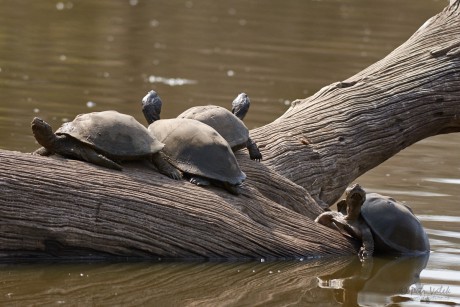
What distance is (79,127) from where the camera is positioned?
19.3ft

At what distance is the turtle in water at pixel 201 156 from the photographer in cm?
610

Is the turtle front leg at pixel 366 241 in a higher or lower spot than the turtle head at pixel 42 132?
lower

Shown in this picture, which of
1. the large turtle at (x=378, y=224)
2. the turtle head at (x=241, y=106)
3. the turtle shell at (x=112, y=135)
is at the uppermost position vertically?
the turtle shell at (x=112, y=135)

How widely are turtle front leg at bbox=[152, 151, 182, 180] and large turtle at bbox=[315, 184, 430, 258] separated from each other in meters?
0.97

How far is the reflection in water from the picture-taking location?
204 inches

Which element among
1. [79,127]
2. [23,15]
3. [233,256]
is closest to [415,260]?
[233,256]

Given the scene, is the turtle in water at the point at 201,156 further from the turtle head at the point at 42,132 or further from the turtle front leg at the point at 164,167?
the turtle head at the point at 42,132

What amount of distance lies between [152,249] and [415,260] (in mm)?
1624

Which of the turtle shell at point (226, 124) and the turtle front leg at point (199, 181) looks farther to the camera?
the turtle shell at point (226, 124)

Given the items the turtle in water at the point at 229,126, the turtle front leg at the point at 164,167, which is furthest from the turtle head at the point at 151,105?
the turtle front leg at the point at 164,167

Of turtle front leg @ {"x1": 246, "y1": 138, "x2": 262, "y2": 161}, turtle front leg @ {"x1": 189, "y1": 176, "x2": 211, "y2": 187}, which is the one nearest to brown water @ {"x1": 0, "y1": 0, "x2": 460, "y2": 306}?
turtle front leg @ {"x1": 189, "y1": 176, "x2": 211, "y2": 187}

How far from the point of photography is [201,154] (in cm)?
611

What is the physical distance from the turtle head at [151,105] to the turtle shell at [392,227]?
1.38 m

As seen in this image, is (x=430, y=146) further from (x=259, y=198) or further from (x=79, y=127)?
(x=79, y=127)
